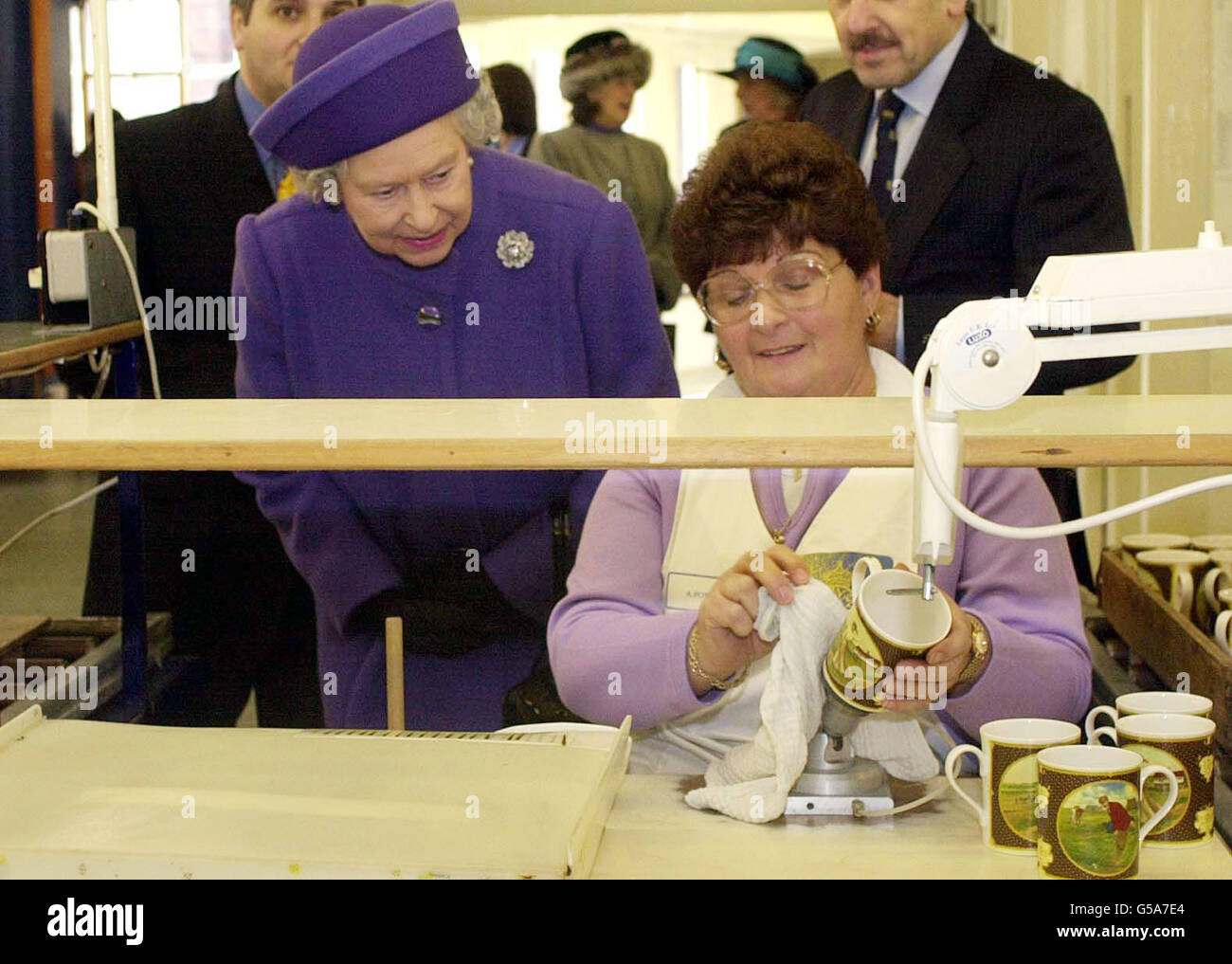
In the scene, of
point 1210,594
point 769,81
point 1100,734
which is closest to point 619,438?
point 1100,734

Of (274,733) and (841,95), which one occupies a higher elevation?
(841,95)

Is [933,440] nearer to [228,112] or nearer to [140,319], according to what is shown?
[140,319]

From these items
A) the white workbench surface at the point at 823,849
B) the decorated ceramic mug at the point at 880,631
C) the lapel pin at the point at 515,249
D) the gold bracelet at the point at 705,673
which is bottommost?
the white workbench surface at the point at 823,849

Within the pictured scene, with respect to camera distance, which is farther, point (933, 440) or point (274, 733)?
point (274, 733)

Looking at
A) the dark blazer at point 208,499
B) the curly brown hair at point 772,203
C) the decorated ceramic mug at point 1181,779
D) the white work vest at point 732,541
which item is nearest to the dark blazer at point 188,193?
the dark blazer at point 208,499

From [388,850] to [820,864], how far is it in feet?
1.10

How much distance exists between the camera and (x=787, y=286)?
178cm

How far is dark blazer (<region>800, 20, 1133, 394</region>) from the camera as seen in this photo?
7.23ft

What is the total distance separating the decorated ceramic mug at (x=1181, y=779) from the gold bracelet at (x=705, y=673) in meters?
0.39

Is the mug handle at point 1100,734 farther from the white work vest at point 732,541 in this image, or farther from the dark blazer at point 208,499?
the dark blazer at point 208,499

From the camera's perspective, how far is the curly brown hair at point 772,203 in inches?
69.6

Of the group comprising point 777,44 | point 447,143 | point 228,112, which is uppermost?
point 777,44

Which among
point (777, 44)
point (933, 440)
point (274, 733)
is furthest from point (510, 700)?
point (777, 44)
